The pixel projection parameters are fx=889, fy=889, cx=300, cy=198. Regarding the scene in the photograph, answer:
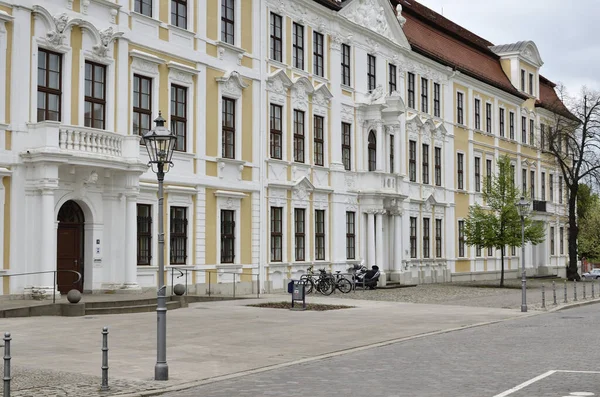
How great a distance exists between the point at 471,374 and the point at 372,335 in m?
6.48

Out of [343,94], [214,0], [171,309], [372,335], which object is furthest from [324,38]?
[372,335]

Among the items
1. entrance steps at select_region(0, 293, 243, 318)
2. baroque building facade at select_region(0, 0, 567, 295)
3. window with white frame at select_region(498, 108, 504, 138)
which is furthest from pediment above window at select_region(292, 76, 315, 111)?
window with white frame at select_region(498, 108, 504, 138)

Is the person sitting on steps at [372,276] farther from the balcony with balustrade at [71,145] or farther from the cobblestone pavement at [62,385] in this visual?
the cobblestone pavement at [62,385]

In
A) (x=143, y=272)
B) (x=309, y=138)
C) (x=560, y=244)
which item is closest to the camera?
(x=143, y=272)

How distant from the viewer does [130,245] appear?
2712 centimetres

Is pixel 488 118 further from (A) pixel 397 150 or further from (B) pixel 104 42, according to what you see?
(B) pixel 104 42

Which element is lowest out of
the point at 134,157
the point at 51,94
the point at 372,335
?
the point at 372,335

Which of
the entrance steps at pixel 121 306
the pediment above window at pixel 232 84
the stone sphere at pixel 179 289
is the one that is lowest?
the entrance steps at pixel 121 306

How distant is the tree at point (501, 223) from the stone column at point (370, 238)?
6716 mm

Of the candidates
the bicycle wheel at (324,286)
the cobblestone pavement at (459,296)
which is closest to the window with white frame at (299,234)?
the bicycle wheel at (324,286)

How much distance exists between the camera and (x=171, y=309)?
25.7 metres

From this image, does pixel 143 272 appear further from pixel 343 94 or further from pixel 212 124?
pixel 343 94

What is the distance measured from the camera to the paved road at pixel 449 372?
11.6 m

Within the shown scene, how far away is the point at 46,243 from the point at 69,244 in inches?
85.1
